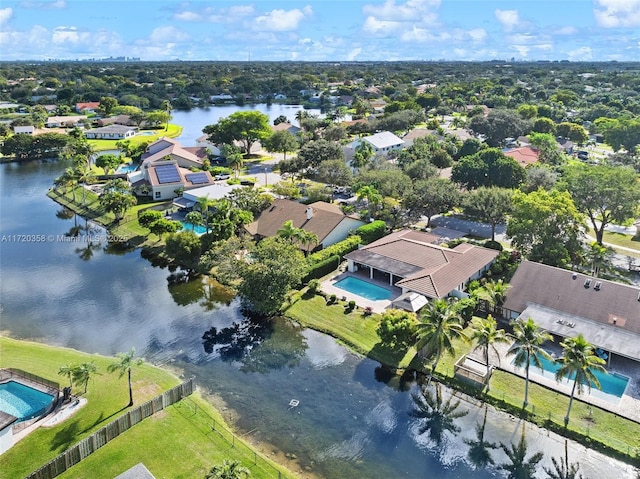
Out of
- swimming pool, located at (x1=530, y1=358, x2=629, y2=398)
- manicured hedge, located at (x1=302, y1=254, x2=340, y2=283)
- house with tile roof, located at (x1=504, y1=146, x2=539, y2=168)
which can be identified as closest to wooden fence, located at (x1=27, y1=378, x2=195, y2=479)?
manicured hedge, located at (x1=302, y1=254, x2=340, y2=283)

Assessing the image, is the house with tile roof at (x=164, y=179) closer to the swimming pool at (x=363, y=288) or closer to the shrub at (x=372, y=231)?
the shrub at (x=372, y=231)

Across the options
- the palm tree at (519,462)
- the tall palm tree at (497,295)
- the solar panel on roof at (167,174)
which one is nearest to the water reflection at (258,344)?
the palm tree at (519,462)

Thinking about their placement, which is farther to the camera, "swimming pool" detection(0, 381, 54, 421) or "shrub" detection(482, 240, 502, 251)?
"shrub" detection(482, 240, 502, 251)

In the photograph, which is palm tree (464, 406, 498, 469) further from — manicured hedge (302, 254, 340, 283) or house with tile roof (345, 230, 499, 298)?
manicured hedge (302, 254, 340, 283)

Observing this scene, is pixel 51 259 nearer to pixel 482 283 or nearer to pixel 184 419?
pixel 184 419

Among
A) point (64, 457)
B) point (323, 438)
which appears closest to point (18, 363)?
point (64, 457)

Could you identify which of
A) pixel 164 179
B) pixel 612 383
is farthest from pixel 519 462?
pixel 164 179
